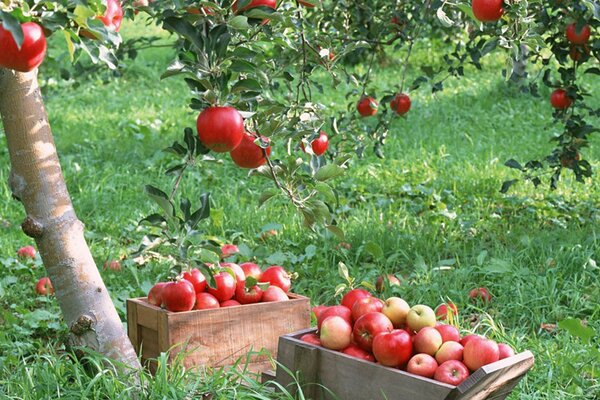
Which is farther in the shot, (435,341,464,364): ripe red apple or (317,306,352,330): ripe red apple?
(317,306,352,330): ripe red apple

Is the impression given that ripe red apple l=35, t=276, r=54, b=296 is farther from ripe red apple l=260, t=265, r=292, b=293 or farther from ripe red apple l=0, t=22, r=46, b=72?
ripe red apple l=0, t=22, r=46, b=72

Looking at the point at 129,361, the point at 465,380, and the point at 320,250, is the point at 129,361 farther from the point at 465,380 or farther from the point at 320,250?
the point at 320,250

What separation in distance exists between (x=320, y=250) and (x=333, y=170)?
203 cm

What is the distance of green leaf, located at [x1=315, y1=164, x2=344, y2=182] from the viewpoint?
220 centimetres

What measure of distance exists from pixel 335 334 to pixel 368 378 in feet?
0.53

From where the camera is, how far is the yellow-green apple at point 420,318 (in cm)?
233

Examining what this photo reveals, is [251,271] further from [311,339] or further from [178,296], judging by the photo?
[311,339]

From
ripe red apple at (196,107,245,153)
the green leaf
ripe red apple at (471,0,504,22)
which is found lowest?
the green leaf

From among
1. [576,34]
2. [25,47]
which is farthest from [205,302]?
[576,34]

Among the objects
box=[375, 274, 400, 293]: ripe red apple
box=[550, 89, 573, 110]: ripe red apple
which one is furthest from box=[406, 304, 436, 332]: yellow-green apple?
box=[550, 89, 573, 110]: ripe red apple

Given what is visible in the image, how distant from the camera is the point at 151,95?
898cm

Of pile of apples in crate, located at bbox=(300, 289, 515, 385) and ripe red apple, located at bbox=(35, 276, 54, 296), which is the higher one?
pile of apples in crate, located at bbox=(300, 289, 515, 385)

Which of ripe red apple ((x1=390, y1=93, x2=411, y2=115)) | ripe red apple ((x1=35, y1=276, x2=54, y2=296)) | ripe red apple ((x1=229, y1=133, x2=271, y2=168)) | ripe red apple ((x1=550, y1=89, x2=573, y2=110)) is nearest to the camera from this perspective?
ripe red apple ((x1=229, y1=133, x2=271, y2=168))

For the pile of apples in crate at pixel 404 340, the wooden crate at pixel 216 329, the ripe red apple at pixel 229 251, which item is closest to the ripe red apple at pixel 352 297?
the pile of apples in crate at pixel 404 340
